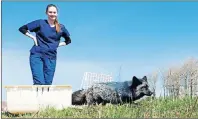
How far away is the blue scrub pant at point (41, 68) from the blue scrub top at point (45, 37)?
80 millimetres

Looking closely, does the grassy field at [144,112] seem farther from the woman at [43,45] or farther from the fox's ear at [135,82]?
the woman at [43,45]

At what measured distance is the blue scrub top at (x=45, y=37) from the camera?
22.4 feet

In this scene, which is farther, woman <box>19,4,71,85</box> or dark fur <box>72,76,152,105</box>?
dark fur <box>72,76,152,105</box>

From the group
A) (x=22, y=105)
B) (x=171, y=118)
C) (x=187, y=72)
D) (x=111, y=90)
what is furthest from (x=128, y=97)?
(x=171, y=118)

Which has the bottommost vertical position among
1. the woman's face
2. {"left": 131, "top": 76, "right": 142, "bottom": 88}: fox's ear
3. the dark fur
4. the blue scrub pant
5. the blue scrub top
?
the dark fur

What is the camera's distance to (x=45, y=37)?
6832 millimetres

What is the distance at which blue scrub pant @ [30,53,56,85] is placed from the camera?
684 centimetres

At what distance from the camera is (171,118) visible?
4.66 meters

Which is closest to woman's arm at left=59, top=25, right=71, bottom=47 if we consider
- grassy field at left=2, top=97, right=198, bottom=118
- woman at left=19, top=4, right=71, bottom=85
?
woman at left=19, top=4, right=71, bottom=85

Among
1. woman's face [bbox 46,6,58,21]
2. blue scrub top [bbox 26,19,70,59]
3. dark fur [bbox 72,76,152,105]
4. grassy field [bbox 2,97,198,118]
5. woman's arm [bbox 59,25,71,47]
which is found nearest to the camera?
grassy field [bbox 2,97,198,118]

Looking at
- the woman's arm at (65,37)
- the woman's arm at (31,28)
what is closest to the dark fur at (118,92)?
the woman's arm at (65,37)

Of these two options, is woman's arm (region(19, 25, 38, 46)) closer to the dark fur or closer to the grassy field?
the dark fur

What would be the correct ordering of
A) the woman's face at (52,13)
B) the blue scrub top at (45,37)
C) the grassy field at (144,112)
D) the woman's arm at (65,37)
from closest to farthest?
the grassy field at (144,112) → the woman's face at (52,13) → the blue scrub top at (45,37) → the woman's arm at (65,37)

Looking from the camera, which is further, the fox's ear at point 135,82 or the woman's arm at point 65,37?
the fox's ear at point 135,82
